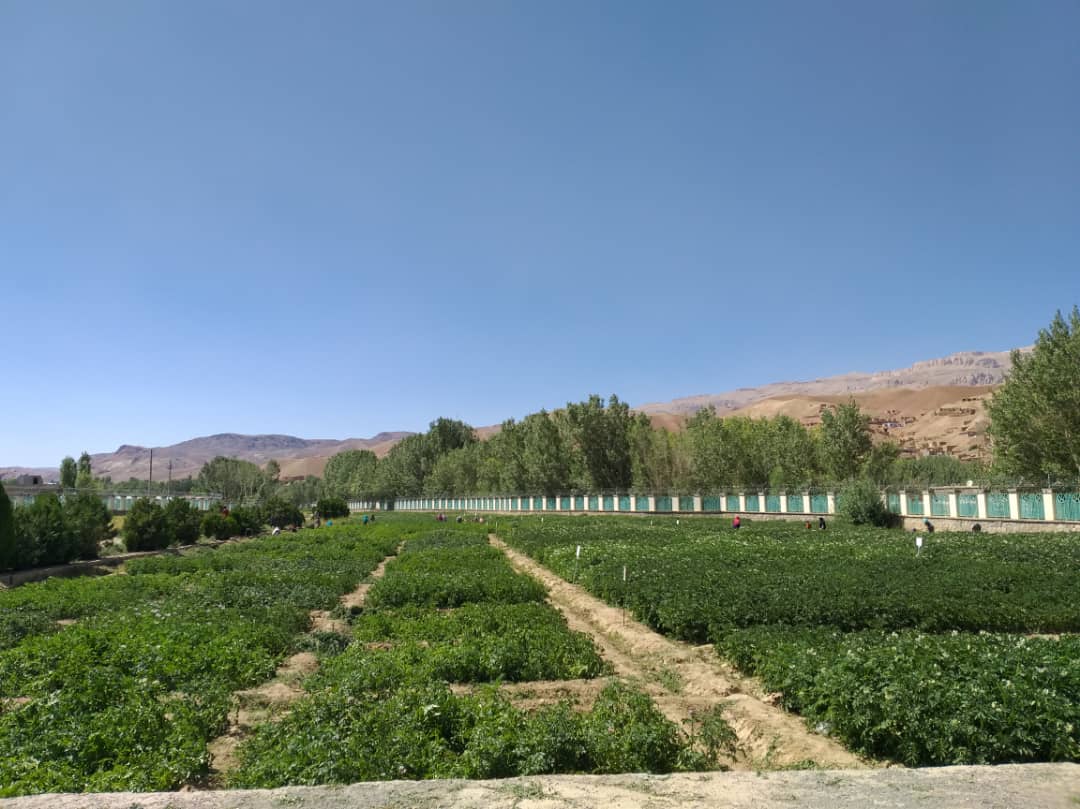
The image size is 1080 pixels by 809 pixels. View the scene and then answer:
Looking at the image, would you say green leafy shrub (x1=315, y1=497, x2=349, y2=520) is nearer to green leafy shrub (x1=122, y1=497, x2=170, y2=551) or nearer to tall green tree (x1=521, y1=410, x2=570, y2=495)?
tall green tree (x1=521, y1=410, x2=570, y2=495)

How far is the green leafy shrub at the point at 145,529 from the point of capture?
1564 inches

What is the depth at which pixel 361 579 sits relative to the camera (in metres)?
25.0

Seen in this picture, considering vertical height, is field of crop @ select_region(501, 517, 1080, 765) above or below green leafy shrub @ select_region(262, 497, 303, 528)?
above

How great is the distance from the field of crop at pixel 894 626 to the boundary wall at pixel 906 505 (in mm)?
6409

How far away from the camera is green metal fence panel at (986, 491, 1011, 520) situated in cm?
3681

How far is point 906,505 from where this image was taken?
43.5 metres

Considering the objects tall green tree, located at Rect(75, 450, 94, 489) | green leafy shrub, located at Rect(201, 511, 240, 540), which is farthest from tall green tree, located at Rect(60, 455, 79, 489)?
green leafy shrub, located at Rect(201, 511, 240, 540)

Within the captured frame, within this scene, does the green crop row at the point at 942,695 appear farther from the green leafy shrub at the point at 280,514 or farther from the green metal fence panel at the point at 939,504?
the green leafy shrub at the point at 280,514

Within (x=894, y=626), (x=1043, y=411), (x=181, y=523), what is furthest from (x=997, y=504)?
(x=181, y=523)

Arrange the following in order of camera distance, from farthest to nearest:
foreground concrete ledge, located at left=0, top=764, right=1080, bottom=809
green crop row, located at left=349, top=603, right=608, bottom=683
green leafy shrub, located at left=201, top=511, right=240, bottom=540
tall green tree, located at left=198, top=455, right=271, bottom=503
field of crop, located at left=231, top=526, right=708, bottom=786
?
tall green tree, located at left=198, top=455, right=271, bottom=503 → green leafy shrub, located at left=201, top=511, right=240, bottom=540 → green crop row, located at left=349, top=603, right=608, bottom=683 → field of crop, located at left=231, top=526, right=708, bottom=786 → foreground concrete ledge, located at left=0, top=764, right=1080, bottom=809

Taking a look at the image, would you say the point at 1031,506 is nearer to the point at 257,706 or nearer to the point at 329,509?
the point at 257,706

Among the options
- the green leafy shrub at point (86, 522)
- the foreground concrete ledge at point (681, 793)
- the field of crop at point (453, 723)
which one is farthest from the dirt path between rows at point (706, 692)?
the green leafy shrub at point (86, 522)

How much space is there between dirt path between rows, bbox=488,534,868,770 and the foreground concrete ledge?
1611 millimetres

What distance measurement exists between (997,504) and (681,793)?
39.3 metres
